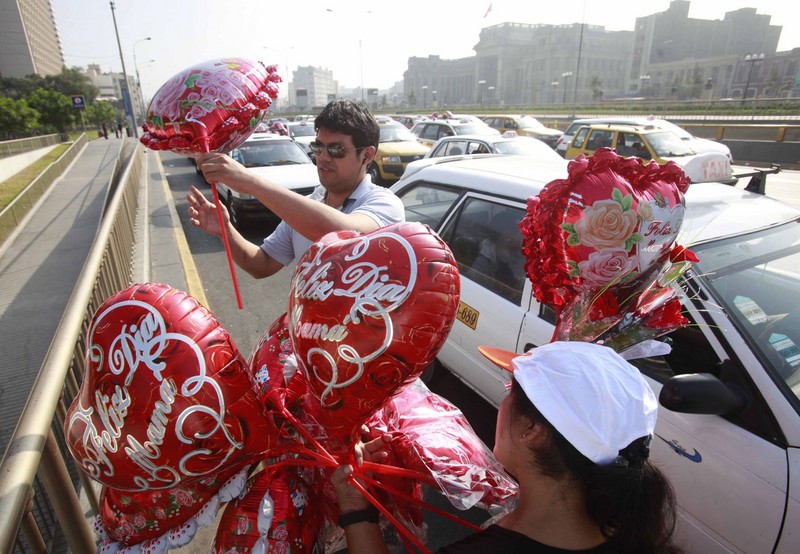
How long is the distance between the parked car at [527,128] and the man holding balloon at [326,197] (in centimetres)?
1708

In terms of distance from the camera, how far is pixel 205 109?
5.59 feet

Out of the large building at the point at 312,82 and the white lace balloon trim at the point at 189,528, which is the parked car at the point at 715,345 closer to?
the white lace balloon trim at the point at 189,528

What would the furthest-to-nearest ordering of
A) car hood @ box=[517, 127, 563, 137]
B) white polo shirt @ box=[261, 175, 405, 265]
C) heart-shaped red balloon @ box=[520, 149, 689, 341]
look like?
1. car hood @ box=[517, 127, 563, 137]
2. white polo shirt @ box=[261, 175, 405, 265]
3. heart-shaped red balloon @ box=[520, 149, 689, 341]

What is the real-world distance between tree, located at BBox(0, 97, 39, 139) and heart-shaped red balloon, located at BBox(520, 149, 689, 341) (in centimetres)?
3863

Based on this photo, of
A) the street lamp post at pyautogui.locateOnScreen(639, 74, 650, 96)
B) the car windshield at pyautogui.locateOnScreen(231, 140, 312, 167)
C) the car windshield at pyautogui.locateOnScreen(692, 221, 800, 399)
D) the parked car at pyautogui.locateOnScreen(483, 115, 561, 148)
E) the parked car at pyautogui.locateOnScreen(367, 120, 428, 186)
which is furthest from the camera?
the street lamp post at pyautogui.locateOnScreen(639, 74, 650, 96)

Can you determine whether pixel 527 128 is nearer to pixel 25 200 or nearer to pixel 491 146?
pixel 491 146

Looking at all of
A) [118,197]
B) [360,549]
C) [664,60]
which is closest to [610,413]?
[360,549]

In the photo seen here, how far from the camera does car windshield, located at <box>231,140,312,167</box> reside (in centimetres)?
993

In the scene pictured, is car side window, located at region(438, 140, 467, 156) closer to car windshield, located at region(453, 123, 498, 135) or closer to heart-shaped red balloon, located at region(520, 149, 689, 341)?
car windshield, located at region(453, 123, 498, 135)

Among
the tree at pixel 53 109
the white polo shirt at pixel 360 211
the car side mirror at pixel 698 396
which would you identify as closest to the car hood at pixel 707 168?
the car side mirror at pixel 698 396

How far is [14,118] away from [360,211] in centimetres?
3861

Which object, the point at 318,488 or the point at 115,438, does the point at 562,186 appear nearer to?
the point at 318,488

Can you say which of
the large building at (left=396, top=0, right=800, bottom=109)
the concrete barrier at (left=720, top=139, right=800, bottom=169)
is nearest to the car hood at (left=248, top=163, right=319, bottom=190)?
the concrete barrier at (left=720, top=139, right=800, bottom=169)

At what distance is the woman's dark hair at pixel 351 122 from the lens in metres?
2.14
